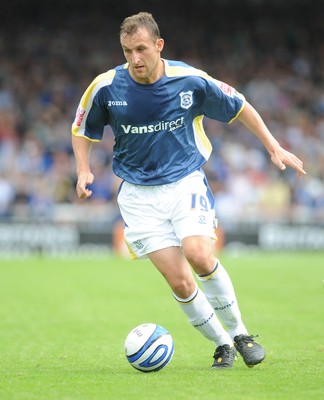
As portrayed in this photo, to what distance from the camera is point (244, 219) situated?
21125 millimetres

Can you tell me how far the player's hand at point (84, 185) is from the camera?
6.77 meters

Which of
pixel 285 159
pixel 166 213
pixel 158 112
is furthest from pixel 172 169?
pixel 285 159

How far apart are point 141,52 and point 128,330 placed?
3.90 meters

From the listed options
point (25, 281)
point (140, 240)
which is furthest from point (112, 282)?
point (140, 240)

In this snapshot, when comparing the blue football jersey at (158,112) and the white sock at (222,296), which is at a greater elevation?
the blue football jersey at (158,112)

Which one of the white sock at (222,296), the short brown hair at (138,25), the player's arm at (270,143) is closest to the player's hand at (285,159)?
the player's arm at (270,143)

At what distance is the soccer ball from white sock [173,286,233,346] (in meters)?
0.26

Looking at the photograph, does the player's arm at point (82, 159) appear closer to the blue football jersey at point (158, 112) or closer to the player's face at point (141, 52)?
the blue football jersey at point (158, 112)

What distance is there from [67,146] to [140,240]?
627 inches

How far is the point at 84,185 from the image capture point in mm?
6801

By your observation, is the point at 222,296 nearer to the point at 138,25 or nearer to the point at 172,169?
the point at 172,169

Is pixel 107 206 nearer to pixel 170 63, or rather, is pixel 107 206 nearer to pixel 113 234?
pixel 113 234

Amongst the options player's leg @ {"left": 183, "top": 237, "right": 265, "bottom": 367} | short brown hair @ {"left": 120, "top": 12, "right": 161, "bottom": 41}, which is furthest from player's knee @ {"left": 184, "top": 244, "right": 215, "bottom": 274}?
short brown hair @ {"left": 120, "top": 12, "right": 161, "bottom": 41}

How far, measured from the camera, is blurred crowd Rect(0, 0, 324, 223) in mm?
21047
